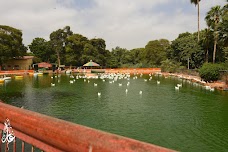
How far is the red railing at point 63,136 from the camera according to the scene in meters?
1.19

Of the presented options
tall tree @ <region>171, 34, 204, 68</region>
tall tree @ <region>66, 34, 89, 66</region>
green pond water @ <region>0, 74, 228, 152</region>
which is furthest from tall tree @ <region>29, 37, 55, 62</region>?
green pond water @ <region>0, 74, 228, 152</region>

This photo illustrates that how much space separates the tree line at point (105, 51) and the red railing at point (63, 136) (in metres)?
44.0

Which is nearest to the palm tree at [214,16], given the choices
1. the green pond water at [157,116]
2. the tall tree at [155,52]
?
the green pond water at [157,116]

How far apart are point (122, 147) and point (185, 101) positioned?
21.7 m

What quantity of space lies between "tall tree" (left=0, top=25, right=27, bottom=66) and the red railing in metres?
61.2

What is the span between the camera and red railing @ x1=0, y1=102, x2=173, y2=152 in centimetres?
119

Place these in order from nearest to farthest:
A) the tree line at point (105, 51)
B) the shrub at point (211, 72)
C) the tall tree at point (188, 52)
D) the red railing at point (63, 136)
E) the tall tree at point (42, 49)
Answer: the red railing at point (63, 136) → the shrub at point (211, 72) → the tall tree at point (188, 52) → the tree line at point (105, 51) → the tall tree at point (42, 49)

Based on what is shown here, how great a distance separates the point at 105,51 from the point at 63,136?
73.9m

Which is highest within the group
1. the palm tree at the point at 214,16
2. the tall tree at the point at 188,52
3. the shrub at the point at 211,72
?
the palm tree at the point at 214,16

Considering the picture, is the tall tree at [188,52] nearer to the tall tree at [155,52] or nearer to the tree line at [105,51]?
the tree line at [105,51]

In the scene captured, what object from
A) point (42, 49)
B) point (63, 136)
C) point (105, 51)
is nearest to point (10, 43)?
point (42, 49)

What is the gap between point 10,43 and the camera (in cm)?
6022

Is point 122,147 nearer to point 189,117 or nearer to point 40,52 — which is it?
point 189,117

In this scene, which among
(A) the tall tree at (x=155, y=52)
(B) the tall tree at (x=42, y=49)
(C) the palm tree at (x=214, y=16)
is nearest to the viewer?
(C) the palm tree at (x=214, y=16)
